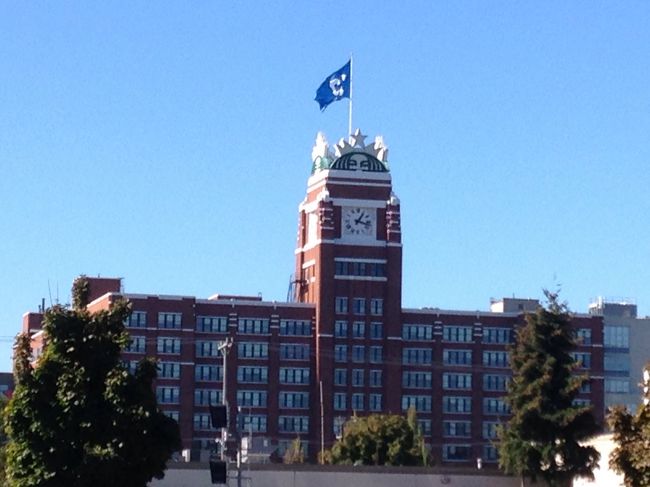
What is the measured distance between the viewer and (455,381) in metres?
174

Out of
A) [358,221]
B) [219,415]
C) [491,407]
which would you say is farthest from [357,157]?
[219,415]

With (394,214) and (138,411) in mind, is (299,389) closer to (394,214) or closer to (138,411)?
(394,214)

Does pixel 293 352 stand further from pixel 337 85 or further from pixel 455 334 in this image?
pixel 337 85

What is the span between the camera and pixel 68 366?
1989 inches

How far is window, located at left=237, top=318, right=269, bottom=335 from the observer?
170 meters

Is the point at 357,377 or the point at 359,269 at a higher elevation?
the point at 359,269

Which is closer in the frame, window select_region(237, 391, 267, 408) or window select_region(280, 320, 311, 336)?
window select_region(237, 391, 267, 408)

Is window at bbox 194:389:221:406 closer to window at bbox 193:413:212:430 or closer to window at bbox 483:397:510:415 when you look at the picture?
window at bbox 193:413:212:430

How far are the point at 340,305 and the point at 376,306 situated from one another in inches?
151

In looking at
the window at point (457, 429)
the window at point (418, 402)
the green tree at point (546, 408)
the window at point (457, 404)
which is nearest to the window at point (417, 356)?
the window at point (418, 402)

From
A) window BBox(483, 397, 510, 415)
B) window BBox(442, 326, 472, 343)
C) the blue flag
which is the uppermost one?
the blue flag

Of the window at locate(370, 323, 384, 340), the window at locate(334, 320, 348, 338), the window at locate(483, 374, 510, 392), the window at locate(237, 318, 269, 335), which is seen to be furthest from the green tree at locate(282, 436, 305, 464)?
the window at locate(483, 374, 510, 392)

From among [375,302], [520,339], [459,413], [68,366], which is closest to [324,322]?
[375,302]

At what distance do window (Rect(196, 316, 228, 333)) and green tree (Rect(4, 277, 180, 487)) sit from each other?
11779cm
